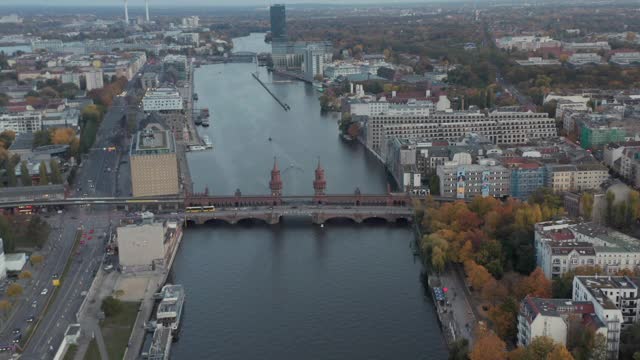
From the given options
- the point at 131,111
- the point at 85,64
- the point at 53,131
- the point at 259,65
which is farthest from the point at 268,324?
the point at 259,65

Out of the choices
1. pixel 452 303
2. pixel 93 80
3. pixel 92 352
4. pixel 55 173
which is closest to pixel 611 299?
pixel 452 303

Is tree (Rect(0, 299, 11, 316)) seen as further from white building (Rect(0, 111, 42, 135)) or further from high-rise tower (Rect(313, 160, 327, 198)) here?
white building (Rect(0, 111, 42, 135))

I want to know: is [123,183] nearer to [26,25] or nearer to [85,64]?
[85,64]

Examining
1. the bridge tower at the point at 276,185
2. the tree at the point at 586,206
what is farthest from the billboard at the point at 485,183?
the bridge tower at the point at 276,185

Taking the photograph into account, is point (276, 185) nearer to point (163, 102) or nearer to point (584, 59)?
point (163, 102)

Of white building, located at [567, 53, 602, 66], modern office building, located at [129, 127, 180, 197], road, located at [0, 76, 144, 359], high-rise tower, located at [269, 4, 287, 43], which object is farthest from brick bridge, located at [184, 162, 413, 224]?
high-rise tower, located at [269, 4, 287, 43]

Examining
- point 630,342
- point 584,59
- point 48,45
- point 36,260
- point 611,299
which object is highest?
point 584,59
